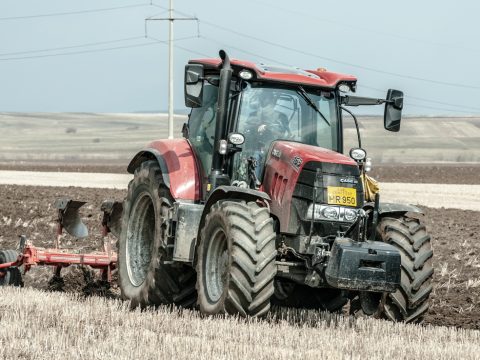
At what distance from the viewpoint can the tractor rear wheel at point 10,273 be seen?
11773mm

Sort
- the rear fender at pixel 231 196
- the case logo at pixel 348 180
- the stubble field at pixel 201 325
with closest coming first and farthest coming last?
the stubble field at pixel 201 325
the rear fender at pixel 231 196
the case logo at pixel 348 180

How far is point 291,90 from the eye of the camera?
953 centimetres

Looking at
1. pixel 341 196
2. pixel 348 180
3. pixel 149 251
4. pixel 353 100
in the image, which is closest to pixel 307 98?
pixel 353 100

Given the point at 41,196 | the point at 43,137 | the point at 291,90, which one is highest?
the point at 291,90

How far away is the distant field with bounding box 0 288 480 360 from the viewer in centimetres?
684

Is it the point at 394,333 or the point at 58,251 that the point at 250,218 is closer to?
the point at 394,333

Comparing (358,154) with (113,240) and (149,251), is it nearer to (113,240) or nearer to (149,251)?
(149,251)

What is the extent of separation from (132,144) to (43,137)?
48.9 ft

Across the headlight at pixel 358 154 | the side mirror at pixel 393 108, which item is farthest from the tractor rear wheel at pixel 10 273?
the side mirror at pixel 393 108

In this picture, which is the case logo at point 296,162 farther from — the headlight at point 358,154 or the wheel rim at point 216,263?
the wheel rim at point 216,263

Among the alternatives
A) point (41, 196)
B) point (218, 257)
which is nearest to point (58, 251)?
point (218, 257)

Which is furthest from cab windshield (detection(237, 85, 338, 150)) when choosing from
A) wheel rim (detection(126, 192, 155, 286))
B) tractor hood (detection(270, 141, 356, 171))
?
wheel rim (detection(126, 192, 155, 286))

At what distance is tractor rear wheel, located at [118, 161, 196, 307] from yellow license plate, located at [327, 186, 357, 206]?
1.73 meters

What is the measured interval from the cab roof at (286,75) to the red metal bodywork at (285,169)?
652 mm
